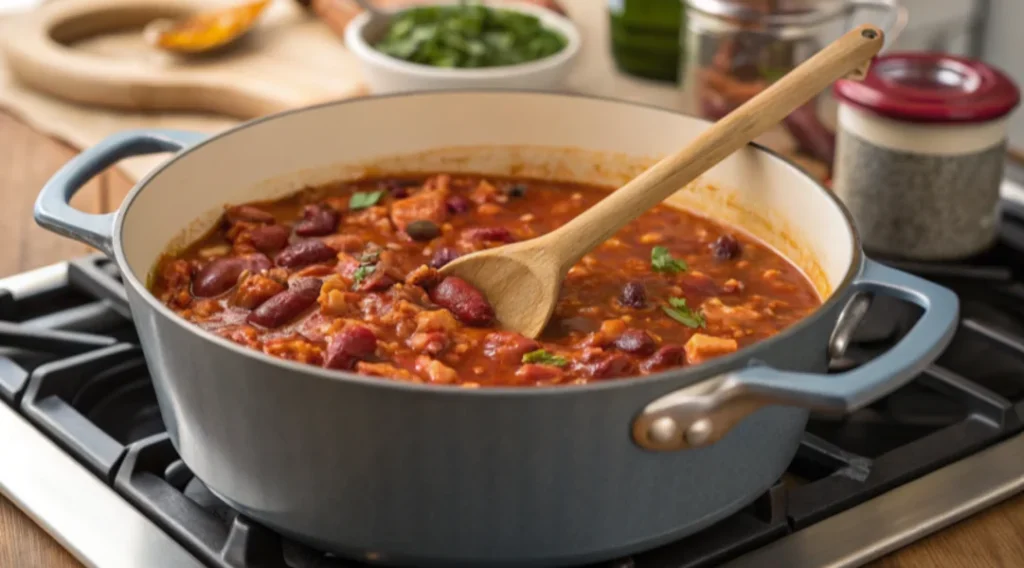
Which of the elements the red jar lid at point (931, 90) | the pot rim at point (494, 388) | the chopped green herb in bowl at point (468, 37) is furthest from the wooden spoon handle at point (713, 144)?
the chopped green herb in bowl at point (468, 37)

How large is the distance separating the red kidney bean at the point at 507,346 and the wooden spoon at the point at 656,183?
69 millimetres

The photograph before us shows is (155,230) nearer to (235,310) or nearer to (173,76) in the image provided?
(235,310)

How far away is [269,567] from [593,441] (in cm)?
52

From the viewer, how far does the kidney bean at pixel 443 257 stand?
7.32ft

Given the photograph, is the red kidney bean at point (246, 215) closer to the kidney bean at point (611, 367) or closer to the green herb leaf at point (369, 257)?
the green herb leaf at point (369, 257)

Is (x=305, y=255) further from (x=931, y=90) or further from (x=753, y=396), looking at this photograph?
(x=931, y=90)

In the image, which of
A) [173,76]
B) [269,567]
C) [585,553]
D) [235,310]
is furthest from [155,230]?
[173,76]

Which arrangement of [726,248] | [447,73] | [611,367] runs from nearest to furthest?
[611,367] < [726,248] < [447,73]

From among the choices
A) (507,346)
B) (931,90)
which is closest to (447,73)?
(931,90)

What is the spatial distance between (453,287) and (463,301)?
41 mm

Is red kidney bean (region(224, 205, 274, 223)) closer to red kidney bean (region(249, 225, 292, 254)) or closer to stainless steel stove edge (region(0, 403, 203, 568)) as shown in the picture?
red kidney bean (region(249, 225, 292, 254))

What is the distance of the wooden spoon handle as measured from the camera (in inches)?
79.6

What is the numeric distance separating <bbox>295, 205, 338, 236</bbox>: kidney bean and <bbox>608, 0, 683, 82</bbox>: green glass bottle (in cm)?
143

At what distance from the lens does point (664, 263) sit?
2.30m
